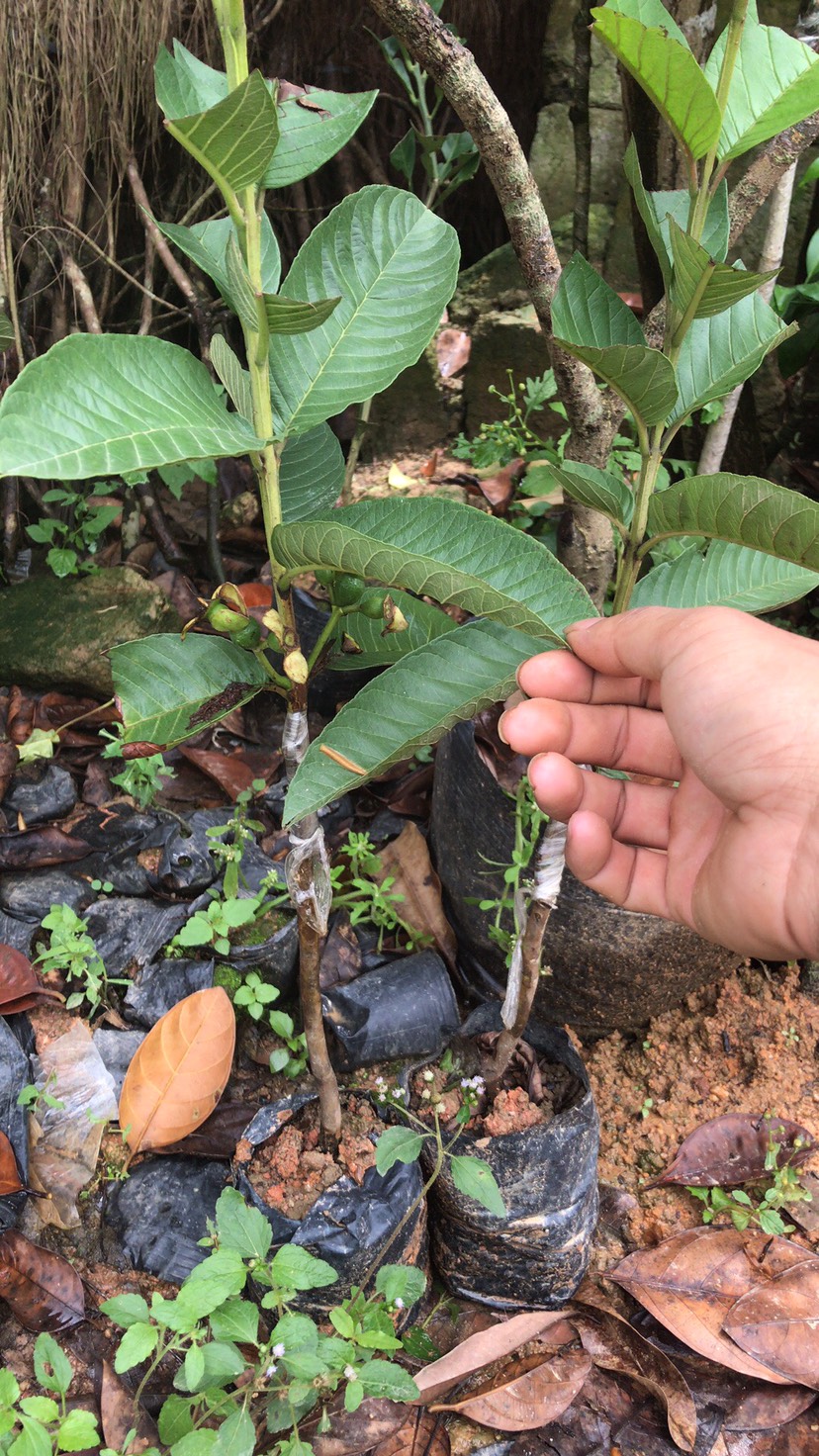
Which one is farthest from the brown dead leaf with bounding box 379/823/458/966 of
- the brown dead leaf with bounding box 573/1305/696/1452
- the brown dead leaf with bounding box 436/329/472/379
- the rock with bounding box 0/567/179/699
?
the brown dead leaf with bounding box 436/329/472/379

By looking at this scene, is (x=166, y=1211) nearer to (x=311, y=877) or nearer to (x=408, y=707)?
(x=311, y=877)

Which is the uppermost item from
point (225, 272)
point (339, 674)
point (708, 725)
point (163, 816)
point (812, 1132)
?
point (225, 272)

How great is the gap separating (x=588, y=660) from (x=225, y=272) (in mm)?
527

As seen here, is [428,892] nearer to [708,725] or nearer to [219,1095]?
[219,1095]

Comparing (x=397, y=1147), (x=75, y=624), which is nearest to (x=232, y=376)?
(x=397, y=1147)

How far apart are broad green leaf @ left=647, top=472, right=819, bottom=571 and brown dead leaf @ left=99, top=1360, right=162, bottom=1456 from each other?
4.06ft

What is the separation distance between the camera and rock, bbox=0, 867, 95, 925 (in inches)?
67.1

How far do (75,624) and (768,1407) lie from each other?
202 cm

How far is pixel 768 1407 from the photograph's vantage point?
1.28 metres

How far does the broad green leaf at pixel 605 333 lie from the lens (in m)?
0.84

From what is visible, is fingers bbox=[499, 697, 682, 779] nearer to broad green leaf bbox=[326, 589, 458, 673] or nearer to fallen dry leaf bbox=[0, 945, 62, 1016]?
broad green leaf bbox=[326, 589, 458, 673]

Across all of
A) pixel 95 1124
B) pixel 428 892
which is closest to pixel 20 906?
pixel 95 1124

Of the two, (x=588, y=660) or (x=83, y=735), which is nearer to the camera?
(x=588, y=660)

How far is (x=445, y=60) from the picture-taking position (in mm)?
1175
